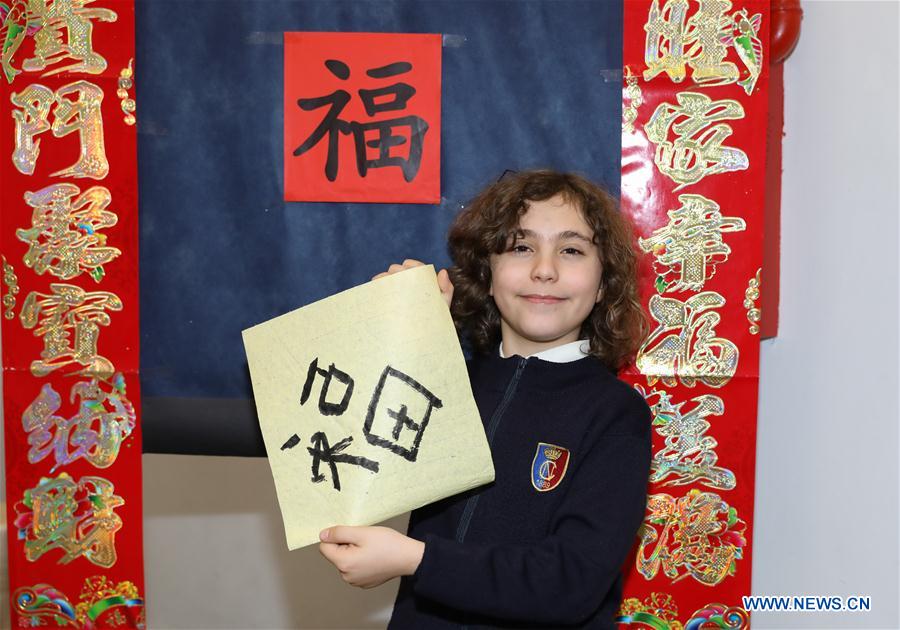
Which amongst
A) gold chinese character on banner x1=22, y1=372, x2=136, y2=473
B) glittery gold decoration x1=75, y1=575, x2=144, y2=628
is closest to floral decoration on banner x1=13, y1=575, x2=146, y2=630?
glittery gold decoration x1=75, y1=575, x2=144, y2=628

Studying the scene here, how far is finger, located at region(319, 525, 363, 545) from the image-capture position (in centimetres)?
93

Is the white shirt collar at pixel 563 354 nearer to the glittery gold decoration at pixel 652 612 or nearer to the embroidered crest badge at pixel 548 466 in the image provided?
the embroidered crest badge at pixel 548 466

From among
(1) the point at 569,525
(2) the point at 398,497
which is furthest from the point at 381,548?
(1) the point at 569,525

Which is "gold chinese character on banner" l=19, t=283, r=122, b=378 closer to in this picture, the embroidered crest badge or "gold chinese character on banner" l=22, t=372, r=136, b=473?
"gold chinese character on banner" l=22, t=372, r=136, b=473

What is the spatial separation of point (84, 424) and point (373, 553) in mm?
622

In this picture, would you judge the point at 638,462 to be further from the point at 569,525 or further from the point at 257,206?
the point at 257,206

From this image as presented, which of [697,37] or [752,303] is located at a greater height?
[697,37]

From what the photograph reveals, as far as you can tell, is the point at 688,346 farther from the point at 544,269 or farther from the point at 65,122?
the point at 65,122

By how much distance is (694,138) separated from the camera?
123 centimetres

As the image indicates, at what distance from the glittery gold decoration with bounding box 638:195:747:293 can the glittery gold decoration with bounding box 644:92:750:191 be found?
0.14ft

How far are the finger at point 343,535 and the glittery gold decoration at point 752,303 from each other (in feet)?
2.24

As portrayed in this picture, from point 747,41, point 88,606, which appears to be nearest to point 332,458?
point 88,606

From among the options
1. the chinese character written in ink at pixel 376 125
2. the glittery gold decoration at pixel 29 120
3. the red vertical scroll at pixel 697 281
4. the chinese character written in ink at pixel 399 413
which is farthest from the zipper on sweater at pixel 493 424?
the glittery gold decoration at pixel 29 120

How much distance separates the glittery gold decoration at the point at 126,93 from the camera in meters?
1.25
